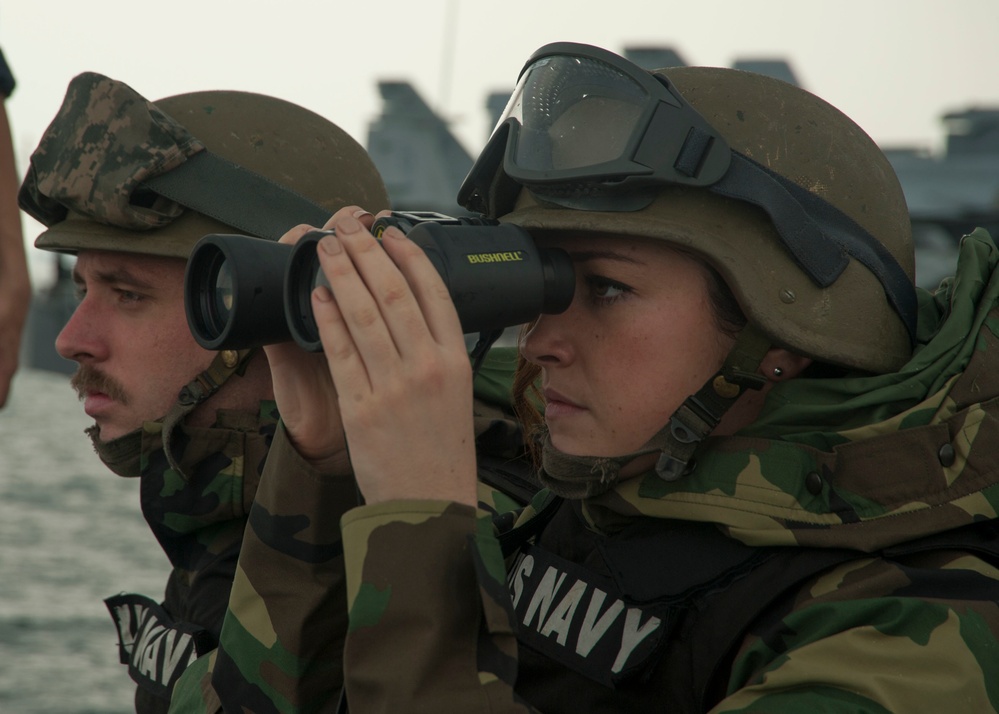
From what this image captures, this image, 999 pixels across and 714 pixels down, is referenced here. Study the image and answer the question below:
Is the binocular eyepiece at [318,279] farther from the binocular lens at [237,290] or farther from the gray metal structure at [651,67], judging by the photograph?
the gray metal structure at [651,67]

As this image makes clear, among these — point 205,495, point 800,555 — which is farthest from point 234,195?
Answer: point 800,555

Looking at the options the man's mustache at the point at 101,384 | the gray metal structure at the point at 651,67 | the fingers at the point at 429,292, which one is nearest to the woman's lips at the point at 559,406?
the fingers at the point at 429,292

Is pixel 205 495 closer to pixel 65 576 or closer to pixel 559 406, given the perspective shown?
pixel 559 406

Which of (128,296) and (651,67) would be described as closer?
(128,296)

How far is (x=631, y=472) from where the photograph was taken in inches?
77.0

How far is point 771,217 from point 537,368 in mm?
762

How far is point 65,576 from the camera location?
23.8ft

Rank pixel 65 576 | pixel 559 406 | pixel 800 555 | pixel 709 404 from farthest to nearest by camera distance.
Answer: pixel 65 576
pixel 559 406
pixel 709 404
pixel 800 555

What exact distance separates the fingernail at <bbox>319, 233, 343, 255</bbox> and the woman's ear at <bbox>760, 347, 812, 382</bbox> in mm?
783

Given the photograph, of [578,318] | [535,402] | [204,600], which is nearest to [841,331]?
[578,318]

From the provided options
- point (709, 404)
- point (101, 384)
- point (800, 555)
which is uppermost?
point (709, 404)

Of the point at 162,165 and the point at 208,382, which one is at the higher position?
the point at 162,165

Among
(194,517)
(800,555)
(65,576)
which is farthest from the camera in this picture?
(65,576)

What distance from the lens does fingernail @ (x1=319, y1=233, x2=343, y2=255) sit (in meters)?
1.59
